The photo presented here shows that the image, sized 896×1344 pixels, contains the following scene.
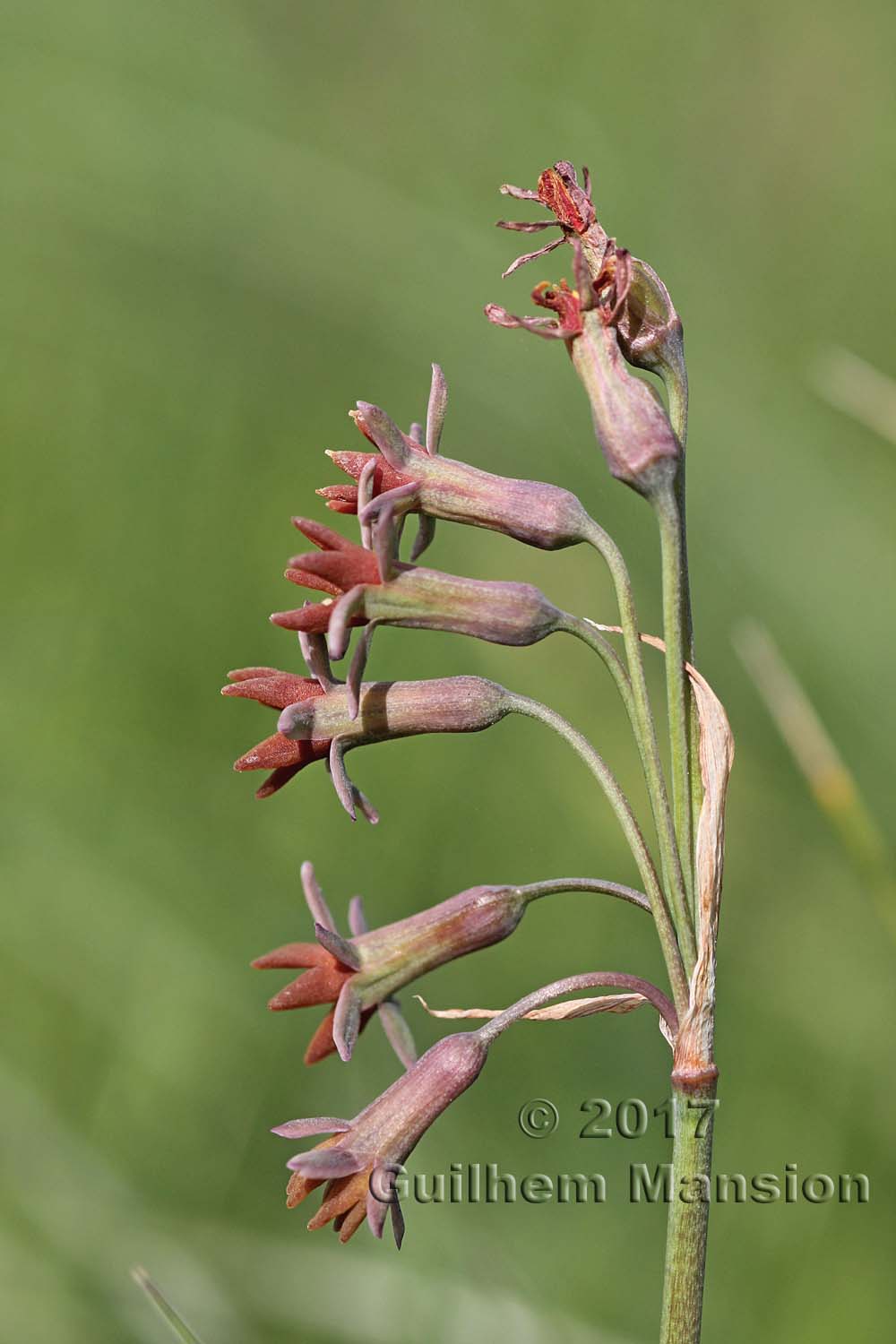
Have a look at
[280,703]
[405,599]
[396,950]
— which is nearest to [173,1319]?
[396,950]

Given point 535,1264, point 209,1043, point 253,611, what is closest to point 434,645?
point 253,611

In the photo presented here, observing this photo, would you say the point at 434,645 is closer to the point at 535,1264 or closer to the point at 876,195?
the point at 535,1264

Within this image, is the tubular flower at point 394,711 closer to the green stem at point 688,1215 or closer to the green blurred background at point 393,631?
the green stem at point 688,1215

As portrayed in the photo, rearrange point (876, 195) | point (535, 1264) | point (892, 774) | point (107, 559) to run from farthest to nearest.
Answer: point (876, 195) < point (107, 559) < point (892, 774) < point (535, 1264)

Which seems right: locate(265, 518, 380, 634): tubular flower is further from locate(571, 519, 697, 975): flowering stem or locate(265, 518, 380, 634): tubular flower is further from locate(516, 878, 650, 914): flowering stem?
locate(516, 878, 650, 914): flowering stem

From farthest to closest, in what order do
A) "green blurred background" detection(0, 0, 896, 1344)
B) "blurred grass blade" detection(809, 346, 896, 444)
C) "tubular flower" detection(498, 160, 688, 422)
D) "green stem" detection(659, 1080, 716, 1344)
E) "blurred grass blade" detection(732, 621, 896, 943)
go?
"green blurred background" detection(0, 0, 896, 1344), "blurred grass blade" detection(809, 346, 896, 444), "blurred grass blade" detection(732, 621, 896, 943), "tubular flower" detection(498, 160, 688, 422), "green stem" detection(659, 1080, 716, 1344)

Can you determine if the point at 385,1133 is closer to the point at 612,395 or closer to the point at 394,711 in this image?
the point at 394,711

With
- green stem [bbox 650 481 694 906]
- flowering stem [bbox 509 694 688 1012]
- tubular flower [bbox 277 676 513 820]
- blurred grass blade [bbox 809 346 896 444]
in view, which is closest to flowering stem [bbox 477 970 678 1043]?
flowering stem [bbox 509 694 688 1012]
